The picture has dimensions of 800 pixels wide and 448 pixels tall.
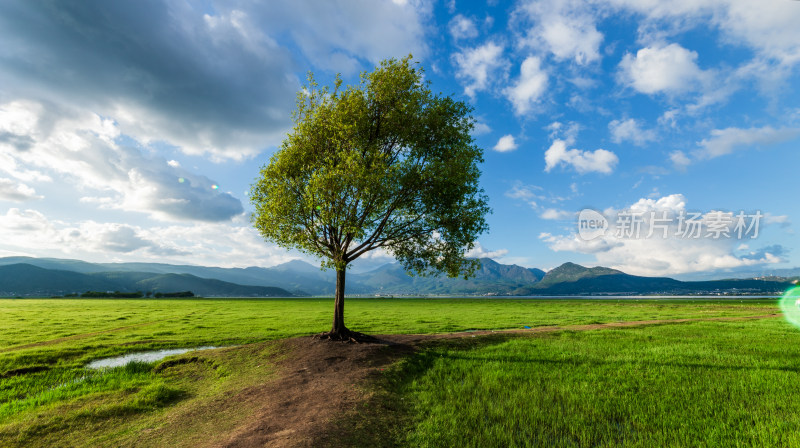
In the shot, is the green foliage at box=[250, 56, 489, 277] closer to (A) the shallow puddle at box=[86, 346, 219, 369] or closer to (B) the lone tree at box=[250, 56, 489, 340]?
(B) the lone tree at box=[250, 56, 489, 340]

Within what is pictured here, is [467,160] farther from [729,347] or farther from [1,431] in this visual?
[1,431]

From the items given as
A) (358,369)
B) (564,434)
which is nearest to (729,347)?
(564,434)

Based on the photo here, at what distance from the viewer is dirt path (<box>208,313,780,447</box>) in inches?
360

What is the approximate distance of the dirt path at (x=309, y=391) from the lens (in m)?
9.13

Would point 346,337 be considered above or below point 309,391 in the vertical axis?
above

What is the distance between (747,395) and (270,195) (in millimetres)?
26178

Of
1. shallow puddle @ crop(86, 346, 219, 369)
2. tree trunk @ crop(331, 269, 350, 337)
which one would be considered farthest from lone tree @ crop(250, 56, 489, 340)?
shallow puddle @ crop(86, 346, 219, 369)

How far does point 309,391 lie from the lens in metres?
13.1

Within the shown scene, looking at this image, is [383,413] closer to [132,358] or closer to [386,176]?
[386,176]

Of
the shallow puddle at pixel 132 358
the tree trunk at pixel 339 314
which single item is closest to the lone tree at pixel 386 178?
the tree trunk at pixel 339 314

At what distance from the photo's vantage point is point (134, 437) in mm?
9945

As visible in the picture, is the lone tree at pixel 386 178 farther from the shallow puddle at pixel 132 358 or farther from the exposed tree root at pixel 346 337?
the shallow puddle at pixel 132 358

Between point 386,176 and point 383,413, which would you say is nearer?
point 383,413

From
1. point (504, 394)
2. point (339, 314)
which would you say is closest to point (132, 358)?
point (339, 314)
